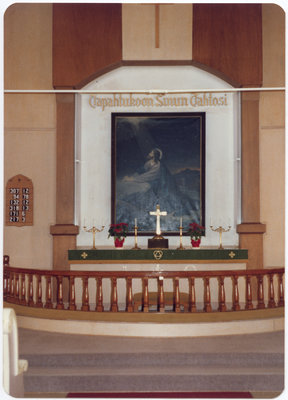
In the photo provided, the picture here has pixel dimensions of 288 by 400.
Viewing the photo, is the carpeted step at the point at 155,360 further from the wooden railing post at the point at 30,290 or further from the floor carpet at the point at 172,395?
the wooden railing post at the point at 30,290

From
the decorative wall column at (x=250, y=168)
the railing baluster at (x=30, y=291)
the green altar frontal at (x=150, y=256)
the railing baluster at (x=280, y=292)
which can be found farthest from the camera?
the decorative wall column at (x=250, y=168)

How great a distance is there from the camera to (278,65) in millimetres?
9758

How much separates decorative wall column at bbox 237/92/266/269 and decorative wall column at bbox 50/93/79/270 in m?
3.28

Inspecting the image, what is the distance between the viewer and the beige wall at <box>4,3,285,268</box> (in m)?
9.65

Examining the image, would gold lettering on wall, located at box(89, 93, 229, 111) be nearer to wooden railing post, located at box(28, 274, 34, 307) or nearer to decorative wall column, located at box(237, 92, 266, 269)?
decorative wall column, located at box(237, 92, 266, 269)

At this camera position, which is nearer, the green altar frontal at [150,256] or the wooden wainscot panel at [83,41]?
the green altar frontal at [150,256]

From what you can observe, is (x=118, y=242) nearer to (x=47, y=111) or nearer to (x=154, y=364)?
(x=47, y=111)

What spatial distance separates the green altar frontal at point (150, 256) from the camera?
28.5ft

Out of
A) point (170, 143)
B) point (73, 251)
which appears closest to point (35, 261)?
point (73, 251)

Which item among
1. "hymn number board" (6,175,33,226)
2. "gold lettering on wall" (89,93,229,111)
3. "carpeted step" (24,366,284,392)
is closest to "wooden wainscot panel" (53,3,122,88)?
"gold lettering on wall" (89,93,229,111)

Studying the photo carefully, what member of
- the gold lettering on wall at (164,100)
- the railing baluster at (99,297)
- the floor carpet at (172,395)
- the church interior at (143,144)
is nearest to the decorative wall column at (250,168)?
the church interior at (143,144)

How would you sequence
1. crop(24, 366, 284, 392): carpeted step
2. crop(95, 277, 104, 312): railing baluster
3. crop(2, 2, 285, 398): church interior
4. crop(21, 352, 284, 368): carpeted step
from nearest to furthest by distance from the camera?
crop(24, 366, 284, 392): carpeted step
crop(21, 352, 284, 368): carpeted step
crop(95, 277, 104, 312): railing baluster
crop(2, 2, 285, 398): church interior

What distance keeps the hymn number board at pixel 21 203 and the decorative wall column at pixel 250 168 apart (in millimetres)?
4117

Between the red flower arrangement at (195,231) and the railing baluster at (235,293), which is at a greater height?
the red flower arrangement at (195,231)
